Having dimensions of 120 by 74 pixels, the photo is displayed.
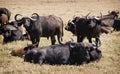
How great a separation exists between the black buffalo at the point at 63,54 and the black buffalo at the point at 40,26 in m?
2.42

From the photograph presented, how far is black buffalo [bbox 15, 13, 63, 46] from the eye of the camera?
14.2 metres

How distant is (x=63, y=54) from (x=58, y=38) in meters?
3.67

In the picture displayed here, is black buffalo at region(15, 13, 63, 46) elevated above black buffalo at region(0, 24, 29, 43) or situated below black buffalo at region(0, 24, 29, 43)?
above

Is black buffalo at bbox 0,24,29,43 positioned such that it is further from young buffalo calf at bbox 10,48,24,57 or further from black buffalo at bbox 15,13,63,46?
young buffalo calf at bbox 10,48,24,57

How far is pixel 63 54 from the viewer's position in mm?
11711

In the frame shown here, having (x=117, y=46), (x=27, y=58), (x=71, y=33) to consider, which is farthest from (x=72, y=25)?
(x=27, y=58)

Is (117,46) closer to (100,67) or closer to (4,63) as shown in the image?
(100,67)

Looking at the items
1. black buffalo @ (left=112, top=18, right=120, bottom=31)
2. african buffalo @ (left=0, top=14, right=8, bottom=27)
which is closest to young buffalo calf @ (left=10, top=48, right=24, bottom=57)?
african buffalo @ (left=0, top=14, right=8, bottom=27)

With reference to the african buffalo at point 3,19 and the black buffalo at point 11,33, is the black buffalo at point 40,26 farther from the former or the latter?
the african buffalo at point 3,19

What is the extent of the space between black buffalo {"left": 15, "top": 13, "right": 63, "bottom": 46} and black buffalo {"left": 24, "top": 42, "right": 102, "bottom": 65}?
7.95ft

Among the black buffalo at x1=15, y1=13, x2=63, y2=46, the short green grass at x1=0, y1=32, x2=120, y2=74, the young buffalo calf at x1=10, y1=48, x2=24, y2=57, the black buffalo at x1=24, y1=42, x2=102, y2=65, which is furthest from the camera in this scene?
the black buffalo at x1=15, y1=13, x2=63, y2=46

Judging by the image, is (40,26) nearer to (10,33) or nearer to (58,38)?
(58,38)

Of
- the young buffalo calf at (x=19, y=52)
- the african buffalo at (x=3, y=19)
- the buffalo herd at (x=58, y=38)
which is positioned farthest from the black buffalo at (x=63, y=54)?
the african buffalo at (x=3, y=19)

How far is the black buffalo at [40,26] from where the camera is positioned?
14.2 m
